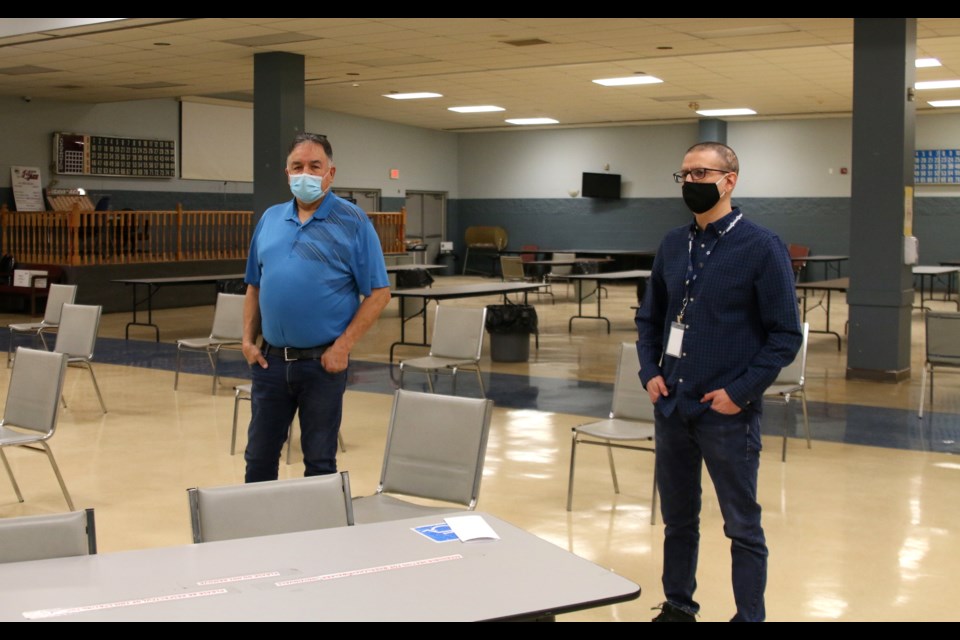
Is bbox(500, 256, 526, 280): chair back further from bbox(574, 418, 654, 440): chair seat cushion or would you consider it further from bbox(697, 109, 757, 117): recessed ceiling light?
bbox(574, 418, 654, 440): chair seat cushion

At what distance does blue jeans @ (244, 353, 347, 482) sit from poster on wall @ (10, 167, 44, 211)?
44.7 ft

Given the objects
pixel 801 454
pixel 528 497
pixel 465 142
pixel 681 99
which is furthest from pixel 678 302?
pixel 465 142

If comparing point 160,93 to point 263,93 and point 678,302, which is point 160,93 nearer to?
point 263,93

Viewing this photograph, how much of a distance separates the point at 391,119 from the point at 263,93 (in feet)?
33.1

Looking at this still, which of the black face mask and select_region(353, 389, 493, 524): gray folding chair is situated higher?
the black face mask

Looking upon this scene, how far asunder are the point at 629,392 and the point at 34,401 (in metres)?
2.80

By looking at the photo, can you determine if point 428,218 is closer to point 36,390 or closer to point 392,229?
point 392,229

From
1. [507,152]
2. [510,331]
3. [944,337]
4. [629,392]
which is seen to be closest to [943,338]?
[944,337]

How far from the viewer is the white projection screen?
18.0 metres

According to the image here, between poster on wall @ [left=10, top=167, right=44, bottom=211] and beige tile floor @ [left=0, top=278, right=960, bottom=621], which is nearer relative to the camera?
beige tile floor @ [left=0, top=278, right=960, bottom=621]

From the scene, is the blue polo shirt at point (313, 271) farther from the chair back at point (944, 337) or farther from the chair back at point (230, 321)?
the chair back at point (944, 337)

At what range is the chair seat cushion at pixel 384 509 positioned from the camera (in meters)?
3.50

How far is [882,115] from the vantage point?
8.74 metres

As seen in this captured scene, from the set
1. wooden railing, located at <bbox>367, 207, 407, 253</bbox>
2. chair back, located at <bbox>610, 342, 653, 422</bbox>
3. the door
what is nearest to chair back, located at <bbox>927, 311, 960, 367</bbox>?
chair back, located at <bbox>610, 342, 653, 422</bbox>
